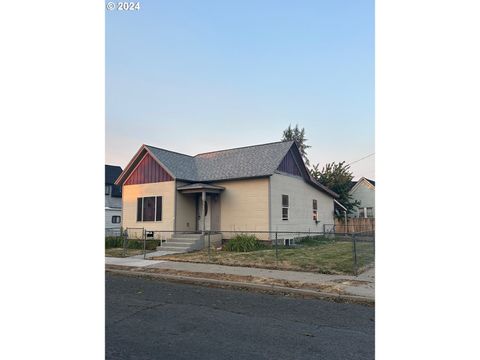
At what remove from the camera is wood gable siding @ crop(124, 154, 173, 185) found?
16.6 meters

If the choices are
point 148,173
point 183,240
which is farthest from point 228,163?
point 183,240

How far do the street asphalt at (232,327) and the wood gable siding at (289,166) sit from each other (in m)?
10.2

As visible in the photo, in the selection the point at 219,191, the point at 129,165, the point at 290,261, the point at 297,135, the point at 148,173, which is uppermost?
the point at 297,135

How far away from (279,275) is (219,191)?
799 cm

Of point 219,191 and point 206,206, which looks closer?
point 219,191

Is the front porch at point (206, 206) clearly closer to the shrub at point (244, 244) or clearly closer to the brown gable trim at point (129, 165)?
the shrub at point (244, 244)

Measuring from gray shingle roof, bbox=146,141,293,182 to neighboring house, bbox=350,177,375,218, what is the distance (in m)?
18.7

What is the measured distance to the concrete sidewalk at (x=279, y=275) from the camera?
709 cm

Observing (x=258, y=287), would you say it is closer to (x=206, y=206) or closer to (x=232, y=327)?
(x=232, y=327)

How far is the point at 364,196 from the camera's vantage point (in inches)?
1339

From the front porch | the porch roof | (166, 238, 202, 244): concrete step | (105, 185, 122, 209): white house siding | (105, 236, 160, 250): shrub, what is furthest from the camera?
(105, 185, 122, 209): white house siding

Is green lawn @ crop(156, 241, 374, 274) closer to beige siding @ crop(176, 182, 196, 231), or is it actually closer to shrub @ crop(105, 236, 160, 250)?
shrub @ crop(105, 236, 160, 250)

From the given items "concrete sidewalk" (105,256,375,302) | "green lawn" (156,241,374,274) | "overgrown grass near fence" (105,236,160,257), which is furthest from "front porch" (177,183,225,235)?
"concrete sidewalk" (105,256,375,302)
